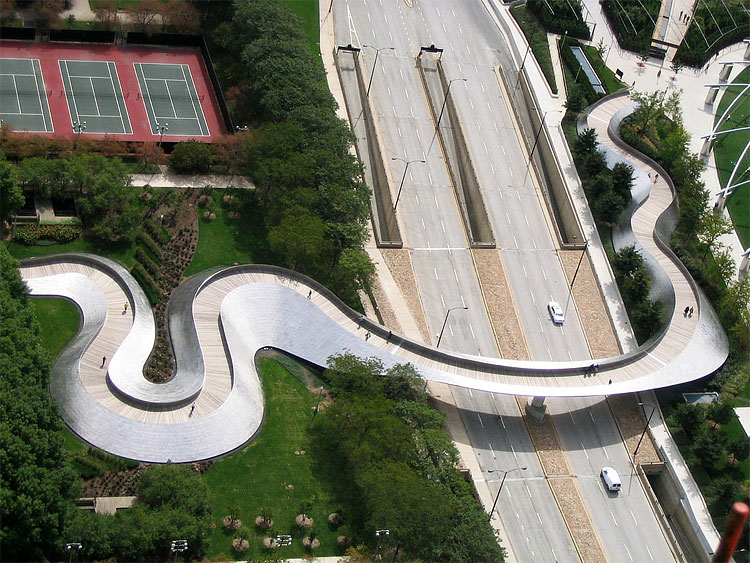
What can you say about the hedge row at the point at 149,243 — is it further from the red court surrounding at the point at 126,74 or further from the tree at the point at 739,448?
the tree at the point at 739,448

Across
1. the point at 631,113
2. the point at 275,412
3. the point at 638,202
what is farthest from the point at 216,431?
the point at 631,113

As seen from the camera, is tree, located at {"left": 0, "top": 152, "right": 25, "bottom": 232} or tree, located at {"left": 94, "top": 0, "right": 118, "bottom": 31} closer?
tree, located at {"left": 0, "top": 152, "right": 25, "bottom": 232}

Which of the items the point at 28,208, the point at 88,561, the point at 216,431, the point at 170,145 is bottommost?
the point at 88,561

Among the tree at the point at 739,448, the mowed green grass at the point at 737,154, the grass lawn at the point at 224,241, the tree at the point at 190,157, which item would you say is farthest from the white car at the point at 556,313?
the tree at the point at 190,157

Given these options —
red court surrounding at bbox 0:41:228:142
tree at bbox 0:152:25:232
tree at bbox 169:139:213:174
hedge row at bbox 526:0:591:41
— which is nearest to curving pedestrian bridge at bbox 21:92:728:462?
tree at bbox 0:152:25:232

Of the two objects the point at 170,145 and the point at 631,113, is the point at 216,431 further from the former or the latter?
the point at 631,113

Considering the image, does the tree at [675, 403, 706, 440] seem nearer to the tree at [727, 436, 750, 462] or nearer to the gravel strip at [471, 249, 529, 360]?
the tree at [727, 436, 750, 462]
